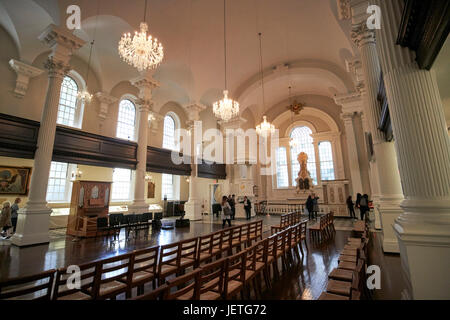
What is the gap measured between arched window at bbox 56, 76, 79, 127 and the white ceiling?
4.09 ft

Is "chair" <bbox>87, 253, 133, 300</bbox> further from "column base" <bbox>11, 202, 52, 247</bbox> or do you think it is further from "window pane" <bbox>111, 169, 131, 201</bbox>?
"window pane" <bbox>111, 169, 131, 201</bbox>

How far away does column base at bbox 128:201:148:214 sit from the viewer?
7.89m

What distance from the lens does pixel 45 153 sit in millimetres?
5793

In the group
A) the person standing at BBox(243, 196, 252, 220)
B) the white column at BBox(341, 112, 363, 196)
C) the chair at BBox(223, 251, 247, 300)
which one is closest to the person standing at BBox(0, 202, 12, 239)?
the chair at BBox(223, 251, 247, 300)

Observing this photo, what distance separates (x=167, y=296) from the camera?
1.42 metres

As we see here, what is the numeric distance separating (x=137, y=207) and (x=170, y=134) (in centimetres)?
615

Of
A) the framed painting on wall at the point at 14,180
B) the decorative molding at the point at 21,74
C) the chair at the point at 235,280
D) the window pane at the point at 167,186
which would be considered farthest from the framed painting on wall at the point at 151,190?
the chair at the point at 235,280

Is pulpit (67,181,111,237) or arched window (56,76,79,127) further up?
arched window (56,76,79,127)

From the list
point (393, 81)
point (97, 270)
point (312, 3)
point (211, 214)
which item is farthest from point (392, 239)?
point (211, 214)

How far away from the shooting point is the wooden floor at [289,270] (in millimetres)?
2672

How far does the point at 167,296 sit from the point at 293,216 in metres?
5.85

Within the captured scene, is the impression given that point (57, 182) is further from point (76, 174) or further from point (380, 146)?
point (380, 146)

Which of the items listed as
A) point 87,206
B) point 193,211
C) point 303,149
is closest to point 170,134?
point 193,211

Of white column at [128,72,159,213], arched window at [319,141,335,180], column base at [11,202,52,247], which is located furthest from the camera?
arched window at [319,141,335,180]
